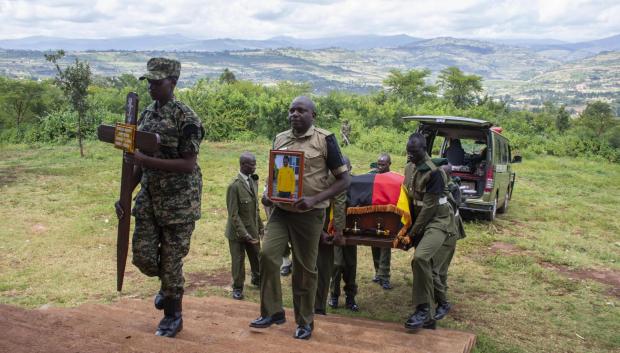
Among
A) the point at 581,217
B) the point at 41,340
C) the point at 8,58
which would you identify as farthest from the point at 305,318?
the point at 8,58

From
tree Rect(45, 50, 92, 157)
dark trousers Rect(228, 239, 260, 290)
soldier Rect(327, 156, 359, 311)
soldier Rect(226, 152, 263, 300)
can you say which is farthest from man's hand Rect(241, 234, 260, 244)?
tree Rect(45, 50, 92, 157)

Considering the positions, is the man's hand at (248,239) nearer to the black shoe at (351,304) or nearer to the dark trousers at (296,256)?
the black shoe at (351,304)

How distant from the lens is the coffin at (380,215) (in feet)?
18.1

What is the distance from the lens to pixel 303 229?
4.32 meters

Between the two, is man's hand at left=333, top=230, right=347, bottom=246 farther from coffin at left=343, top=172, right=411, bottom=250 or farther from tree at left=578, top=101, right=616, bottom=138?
tree at left=578, top=101, right=616, bottom=138

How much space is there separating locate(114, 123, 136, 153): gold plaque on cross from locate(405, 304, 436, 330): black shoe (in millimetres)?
2838

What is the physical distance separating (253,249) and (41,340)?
3.65 metres

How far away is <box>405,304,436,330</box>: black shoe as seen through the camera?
5.08 metres

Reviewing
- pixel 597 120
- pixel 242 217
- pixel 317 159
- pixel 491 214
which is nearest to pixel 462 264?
pixel 491 214

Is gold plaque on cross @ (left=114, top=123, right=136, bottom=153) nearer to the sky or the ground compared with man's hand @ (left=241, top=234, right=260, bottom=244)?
nearer to the sky

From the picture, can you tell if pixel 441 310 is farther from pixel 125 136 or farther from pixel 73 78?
pixel 73 78

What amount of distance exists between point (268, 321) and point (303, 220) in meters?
0.84

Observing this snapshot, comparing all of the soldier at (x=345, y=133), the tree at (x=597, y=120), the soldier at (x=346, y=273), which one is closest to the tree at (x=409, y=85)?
the tree at (x=597, y=120)

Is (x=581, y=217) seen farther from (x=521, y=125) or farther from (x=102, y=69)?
(x=102, y=69)
